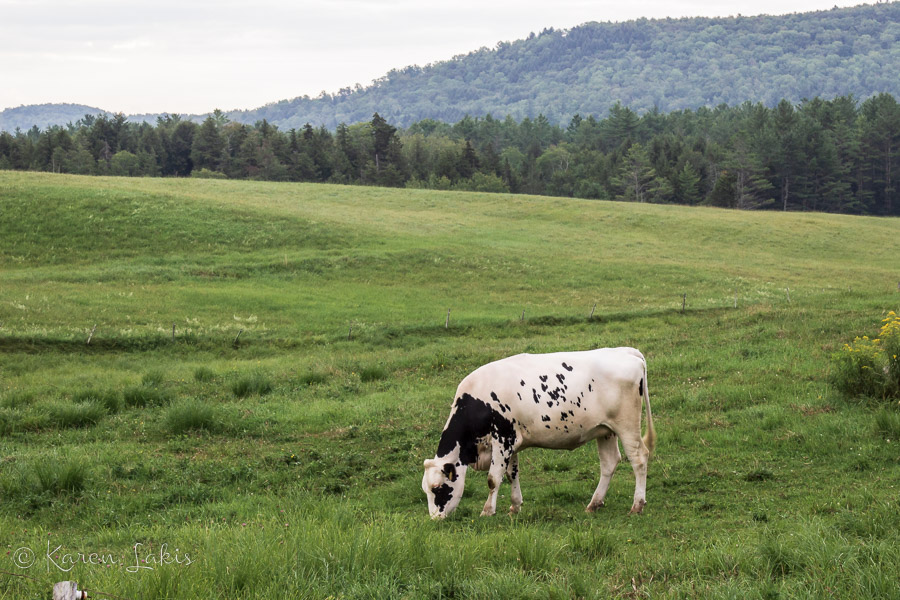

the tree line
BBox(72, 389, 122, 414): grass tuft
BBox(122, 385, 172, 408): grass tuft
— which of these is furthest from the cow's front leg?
the tree line

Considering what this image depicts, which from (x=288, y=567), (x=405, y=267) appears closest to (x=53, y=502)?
(x=288, y=567)

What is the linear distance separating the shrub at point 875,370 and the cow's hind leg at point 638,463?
20.7 feet

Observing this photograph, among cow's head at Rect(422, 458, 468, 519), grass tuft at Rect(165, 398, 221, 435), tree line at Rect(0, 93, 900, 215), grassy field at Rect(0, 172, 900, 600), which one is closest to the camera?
grassy field at Rect(0, 172, 900, 600)

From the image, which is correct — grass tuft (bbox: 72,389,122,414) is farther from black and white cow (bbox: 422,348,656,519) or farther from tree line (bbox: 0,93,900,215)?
tree line (bbox: 0,93,900,215)

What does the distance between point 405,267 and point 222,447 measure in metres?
30.4

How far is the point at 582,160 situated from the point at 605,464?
421ft

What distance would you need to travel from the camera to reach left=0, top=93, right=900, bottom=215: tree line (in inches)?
4114

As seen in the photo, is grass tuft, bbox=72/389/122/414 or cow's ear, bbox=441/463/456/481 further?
grass tuft, bbox=72/389/122/414

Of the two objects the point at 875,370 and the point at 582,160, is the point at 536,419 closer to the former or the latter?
the point at 875,370

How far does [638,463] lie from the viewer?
10125 millimetres

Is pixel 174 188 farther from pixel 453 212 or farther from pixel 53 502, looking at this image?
pixel 53 502

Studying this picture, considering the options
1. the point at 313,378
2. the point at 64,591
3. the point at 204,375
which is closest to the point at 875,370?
the point at 313,378

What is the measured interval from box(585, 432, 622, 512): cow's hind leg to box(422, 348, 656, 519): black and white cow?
0.6 inches

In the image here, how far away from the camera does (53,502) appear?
1009 cm
